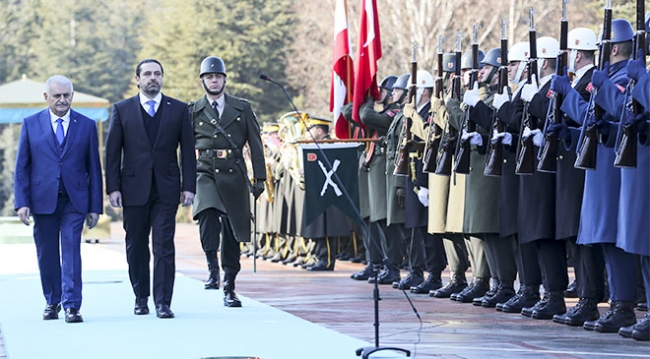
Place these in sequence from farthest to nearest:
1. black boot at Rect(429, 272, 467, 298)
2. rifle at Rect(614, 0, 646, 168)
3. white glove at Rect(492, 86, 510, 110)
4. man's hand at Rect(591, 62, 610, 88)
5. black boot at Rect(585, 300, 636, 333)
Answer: black boot at Rect(429, 272, 467, 298), white glove at Rect(492, 86, 510, 110), black boot at Rect(585, 300, 636, 333), man's hand at Rect(591, 62, 610, 88), rifle at Rect(614, 0, 646, 168)

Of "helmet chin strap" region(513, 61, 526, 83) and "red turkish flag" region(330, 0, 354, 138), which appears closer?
"helmet chin strap" region(513, 61, 526, 83)

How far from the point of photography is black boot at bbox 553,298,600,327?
10.9m

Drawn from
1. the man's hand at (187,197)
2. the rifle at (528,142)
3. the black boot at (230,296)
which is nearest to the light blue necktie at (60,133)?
the man's hand at (187,197)

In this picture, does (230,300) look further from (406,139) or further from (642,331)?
(642,331)

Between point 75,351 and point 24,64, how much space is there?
206 feet

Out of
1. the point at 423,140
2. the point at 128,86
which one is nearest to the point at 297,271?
the point at 423,140

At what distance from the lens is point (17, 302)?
1334cm

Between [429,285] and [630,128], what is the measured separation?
16.4ft

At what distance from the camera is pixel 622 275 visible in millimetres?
10312

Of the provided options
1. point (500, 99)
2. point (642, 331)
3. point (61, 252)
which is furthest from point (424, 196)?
point (642, 331)

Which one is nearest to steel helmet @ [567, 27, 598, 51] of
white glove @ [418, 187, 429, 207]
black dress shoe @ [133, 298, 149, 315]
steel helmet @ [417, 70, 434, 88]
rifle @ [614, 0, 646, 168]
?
rifle @ [614, 0, 646, 168]

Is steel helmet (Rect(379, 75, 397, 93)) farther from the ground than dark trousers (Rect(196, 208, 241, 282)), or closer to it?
farther from the ground

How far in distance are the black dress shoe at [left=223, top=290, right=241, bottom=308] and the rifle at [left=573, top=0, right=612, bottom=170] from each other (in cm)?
356

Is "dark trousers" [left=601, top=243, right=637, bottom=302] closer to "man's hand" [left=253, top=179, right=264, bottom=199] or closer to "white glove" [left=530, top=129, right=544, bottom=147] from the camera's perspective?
"white glove" [left=530, top=129, right=544, bottom=147]
